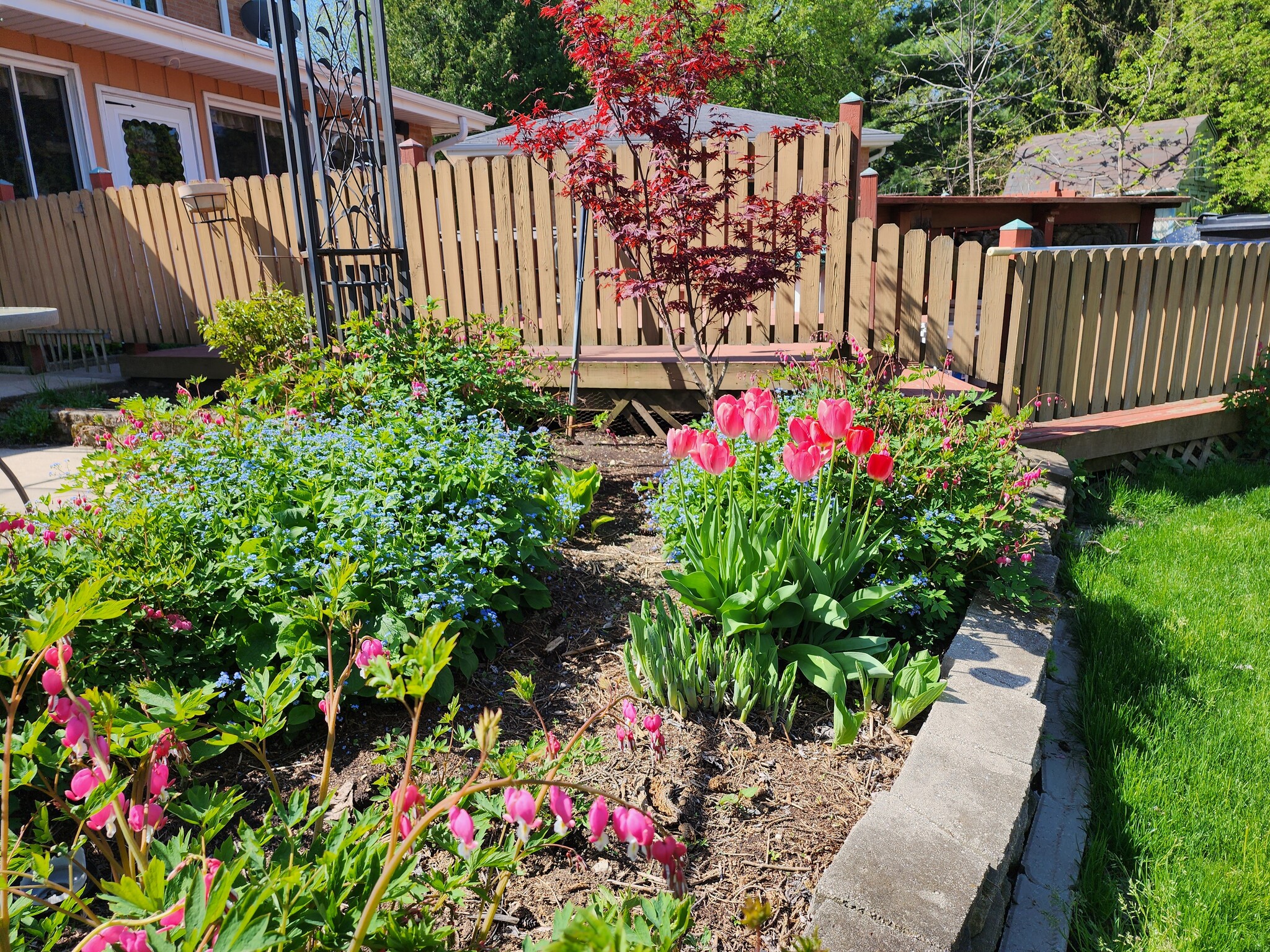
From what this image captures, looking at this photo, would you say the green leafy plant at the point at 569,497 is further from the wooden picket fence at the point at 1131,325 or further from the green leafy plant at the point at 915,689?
the wooden picket fence at the point at 1131,325

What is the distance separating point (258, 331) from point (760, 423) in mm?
4897

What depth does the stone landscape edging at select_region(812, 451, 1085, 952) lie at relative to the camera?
1.41 m

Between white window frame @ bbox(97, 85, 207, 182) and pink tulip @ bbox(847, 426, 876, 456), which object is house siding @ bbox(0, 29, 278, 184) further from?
pink tulip @ bbox(847, 426, 876, 456)

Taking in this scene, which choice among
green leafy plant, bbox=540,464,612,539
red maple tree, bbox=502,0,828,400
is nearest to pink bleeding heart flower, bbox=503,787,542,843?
green leafy plant, bbox=540,464,612,539

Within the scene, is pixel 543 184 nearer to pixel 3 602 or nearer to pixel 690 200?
pixel 690 200

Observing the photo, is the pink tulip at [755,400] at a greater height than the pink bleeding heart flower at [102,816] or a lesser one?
greater

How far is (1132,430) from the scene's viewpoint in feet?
16.6

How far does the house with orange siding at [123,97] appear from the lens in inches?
338

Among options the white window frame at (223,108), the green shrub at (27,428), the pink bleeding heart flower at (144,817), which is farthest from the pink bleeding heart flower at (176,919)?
the white window frame at (223,108)

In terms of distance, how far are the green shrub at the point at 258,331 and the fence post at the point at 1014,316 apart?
183 inches

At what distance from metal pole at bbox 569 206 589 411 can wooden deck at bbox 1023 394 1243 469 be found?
2.82 m

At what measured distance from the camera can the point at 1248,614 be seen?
323 cm

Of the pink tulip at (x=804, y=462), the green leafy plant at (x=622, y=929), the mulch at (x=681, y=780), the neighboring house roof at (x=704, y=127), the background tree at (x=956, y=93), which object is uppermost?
the background tree at (x=956, y=93)

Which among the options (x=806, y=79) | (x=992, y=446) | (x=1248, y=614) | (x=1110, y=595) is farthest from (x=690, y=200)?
(x=806, y=79)
